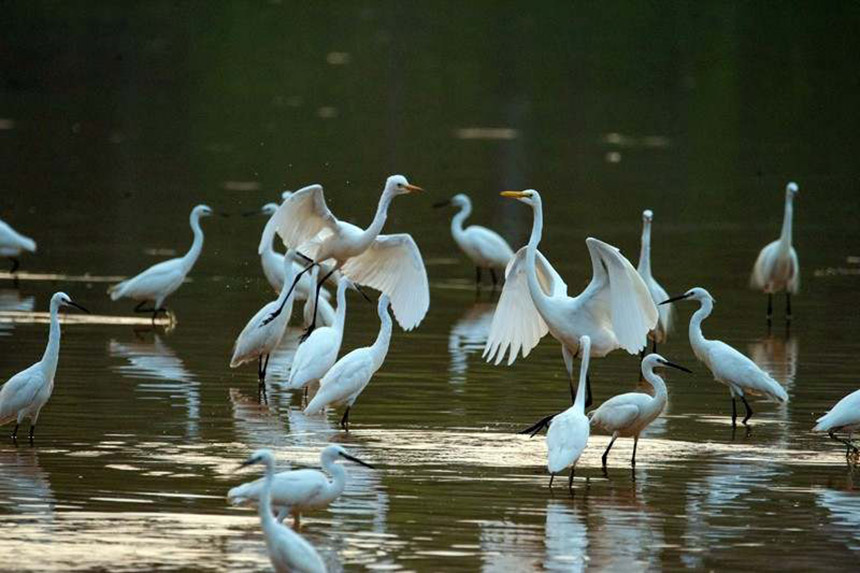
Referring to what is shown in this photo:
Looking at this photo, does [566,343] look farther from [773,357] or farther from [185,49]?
[185,49]

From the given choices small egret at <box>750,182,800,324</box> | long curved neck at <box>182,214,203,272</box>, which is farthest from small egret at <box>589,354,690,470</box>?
small egret at <box>750,182,800,324</box>

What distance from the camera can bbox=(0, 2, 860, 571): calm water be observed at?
422 inches

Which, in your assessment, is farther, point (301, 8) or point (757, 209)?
point (301, 8)

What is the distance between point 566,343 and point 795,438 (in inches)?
78.4

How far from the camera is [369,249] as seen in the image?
645 inches

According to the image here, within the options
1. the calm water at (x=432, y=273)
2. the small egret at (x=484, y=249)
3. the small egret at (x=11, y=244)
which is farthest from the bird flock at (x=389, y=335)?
the small egret at (x=484, y=249)

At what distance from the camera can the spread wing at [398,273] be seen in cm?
1612

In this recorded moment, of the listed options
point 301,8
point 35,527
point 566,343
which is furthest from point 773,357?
point 301,8

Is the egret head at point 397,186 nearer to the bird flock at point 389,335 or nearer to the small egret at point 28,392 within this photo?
the bird flock at point 389,335

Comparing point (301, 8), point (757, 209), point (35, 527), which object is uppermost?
point (301, 8)

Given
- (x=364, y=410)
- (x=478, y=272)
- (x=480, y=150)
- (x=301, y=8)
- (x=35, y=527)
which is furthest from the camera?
(x=301, y=8)

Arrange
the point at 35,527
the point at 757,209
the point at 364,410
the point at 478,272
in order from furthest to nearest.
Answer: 1. the point at 757,209
2. the point at 478,272
3. the point at 364,410
4. the point at 35,527

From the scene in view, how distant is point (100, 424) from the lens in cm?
1335

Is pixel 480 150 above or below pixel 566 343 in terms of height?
above
